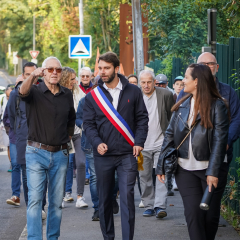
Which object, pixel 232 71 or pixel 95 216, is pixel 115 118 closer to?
pixel 95 216

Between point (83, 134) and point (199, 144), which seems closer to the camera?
point (199, 144)

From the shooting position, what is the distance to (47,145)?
573 cm

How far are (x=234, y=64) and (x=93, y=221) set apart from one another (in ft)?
9.50

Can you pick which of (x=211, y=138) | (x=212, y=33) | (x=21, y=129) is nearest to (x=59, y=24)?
(x=212, y=33)

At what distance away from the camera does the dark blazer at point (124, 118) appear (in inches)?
229

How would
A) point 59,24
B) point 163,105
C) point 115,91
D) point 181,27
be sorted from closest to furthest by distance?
point 115,91
point 163,105
point 181,27
point 59,24

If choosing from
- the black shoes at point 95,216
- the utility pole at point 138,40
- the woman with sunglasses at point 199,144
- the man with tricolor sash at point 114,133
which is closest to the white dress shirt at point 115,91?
the man with tricolor sash at point 114,133

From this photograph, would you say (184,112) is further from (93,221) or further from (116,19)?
(116,19)

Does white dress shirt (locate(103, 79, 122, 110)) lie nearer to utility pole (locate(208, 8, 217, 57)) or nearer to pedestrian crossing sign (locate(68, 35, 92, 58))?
utility pole (locate(208, 8, 217, 57))

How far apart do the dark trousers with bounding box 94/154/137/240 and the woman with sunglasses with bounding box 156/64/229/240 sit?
824 mm

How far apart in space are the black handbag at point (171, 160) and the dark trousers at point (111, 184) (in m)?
0.92

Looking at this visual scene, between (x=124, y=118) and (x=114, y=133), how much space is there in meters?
0.20

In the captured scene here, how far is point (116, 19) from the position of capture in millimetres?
32594

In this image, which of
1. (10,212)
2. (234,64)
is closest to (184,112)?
(234,64)
